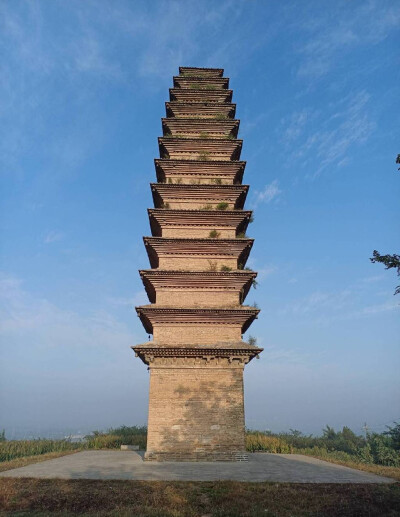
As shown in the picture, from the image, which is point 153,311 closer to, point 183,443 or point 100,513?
point 183,443

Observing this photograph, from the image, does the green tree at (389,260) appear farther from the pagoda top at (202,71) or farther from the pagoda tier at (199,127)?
the pagoda top at (202,71)

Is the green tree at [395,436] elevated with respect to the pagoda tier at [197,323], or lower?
lower

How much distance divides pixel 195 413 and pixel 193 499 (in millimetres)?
6535

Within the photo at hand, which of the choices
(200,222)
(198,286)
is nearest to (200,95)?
(200,222)

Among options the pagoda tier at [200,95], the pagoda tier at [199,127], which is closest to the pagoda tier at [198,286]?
the pagoda tier at [199,127]

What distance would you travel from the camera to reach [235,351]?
1561 centimetres

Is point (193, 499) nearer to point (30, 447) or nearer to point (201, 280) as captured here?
point (201, 280)

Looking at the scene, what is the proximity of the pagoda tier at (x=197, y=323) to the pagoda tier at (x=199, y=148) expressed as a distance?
9590 mm

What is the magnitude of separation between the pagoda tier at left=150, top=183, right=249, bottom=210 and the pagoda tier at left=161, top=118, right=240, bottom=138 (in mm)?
4652

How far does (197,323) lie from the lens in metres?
16.7

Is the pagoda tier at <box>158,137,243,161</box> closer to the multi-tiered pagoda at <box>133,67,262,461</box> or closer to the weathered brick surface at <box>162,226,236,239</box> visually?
the multi-tiered pagoda at <box>133,67,262,461</box>

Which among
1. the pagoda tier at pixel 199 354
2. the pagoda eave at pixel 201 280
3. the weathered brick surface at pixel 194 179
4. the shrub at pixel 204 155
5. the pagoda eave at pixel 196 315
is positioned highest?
the shrub at pixel 204 155

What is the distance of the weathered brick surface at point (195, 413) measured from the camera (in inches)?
580

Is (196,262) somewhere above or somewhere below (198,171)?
below
